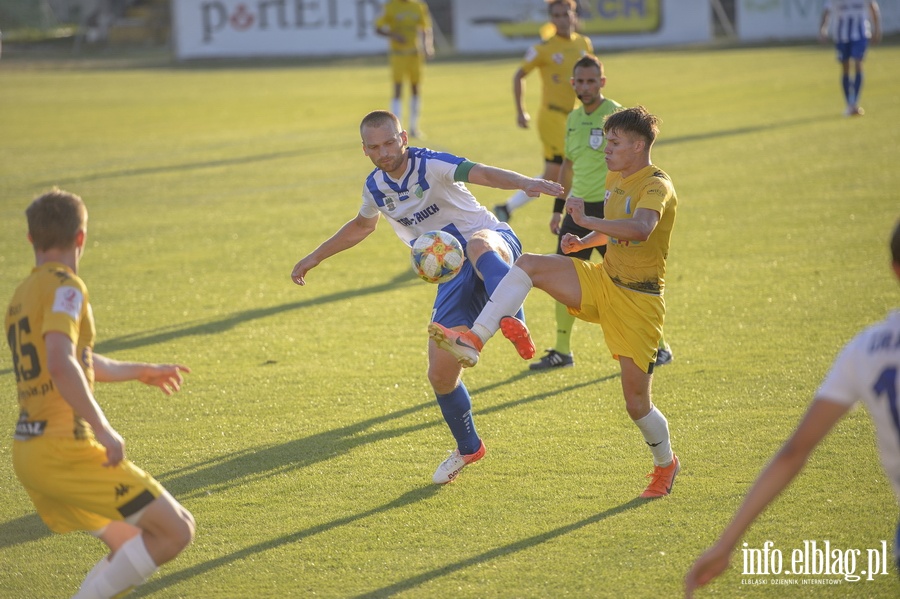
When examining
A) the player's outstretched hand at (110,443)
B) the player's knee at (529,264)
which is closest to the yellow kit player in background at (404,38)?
the player's knee at (529,264)

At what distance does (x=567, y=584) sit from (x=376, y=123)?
270 centimetres

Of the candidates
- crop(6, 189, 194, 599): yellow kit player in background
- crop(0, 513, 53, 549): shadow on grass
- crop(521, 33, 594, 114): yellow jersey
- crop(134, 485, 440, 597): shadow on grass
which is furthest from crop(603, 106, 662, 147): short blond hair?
crop(521, 33, 594, 114): yellow jersey

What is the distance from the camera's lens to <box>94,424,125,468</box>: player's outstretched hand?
368 cm

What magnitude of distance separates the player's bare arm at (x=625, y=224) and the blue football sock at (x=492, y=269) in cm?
73

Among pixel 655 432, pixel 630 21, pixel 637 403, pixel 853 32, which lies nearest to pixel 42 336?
pixel 637 403

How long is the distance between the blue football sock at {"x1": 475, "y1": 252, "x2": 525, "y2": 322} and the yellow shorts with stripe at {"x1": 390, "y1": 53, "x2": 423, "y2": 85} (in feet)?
50.8

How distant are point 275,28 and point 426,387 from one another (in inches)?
1293

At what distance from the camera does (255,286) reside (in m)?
10.9

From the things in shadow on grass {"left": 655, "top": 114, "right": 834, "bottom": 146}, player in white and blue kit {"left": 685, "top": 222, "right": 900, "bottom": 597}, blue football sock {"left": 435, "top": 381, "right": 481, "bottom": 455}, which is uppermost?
player in white and blue kit {"left": 685, "top": 222, "right": 900, "bottom": 597}

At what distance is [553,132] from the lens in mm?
11859

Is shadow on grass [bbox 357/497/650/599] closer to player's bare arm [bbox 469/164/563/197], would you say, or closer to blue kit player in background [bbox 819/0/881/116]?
player's bare arm [bbox 469/164/563/197]

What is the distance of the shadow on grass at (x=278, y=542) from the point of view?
15.9 feet

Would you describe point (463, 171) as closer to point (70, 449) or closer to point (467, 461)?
point (467, 461)

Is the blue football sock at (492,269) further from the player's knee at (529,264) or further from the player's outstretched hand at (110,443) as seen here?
the player's outstretched hand at (110,443)
